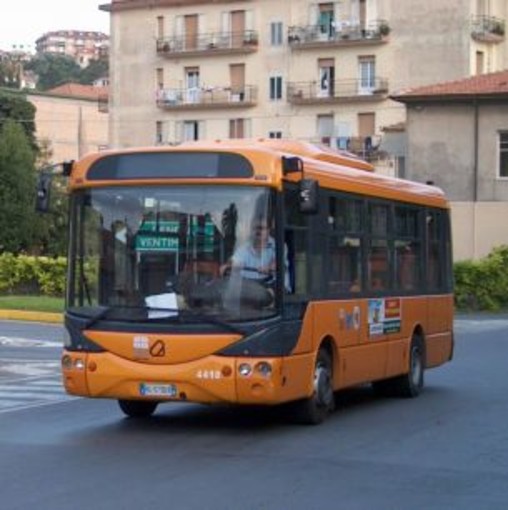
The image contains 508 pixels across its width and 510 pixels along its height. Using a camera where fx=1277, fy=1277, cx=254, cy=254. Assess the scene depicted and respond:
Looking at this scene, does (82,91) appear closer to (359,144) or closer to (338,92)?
(338,92)

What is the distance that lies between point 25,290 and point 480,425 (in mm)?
35150

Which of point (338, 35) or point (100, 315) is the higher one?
point (338, 35)

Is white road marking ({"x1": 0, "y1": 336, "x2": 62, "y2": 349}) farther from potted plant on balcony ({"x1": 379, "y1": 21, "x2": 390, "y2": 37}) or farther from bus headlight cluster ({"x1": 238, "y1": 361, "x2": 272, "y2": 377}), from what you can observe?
potted plant on balcony ({"x1": 379, "y1": 21, "x2": 390, "y2": 37})

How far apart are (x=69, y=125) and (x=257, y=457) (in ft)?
299

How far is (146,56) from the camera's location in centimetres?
8062

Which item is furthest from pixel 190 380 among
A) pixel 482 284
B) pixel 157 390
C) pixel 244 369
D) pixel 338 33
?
pixel 338 33

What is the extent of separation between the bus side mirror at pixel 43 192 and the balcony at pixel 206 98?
207 ft

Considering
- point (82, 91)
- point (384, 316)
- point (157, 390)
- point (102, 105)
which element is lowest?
point (157, 390)

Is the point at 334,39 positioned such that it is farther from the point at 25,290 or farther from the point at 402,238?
the point at 402,238

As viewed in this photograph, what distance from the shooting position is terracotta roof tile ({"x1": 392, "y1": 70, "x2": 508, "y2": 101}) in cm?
5231

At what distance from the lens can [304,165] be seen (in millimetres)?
13570

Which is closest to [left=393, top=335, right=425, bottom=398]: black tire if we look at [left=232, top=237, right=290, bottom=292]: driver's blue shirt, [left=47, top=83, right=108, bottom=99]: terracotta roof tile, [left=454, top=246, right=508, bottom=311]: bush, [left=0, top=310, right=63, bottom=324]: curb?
[left=232, top=237, right=290, bottom=292]: driver's blue shirt

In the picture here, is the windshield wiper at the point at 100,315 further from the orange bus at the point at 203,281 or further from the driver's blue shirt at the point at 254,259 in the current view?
the driver's blue shirt at the point at 254,259

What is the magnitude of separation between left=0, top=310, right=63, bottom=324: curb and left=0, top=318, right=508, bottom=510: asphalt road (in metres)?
19.7
